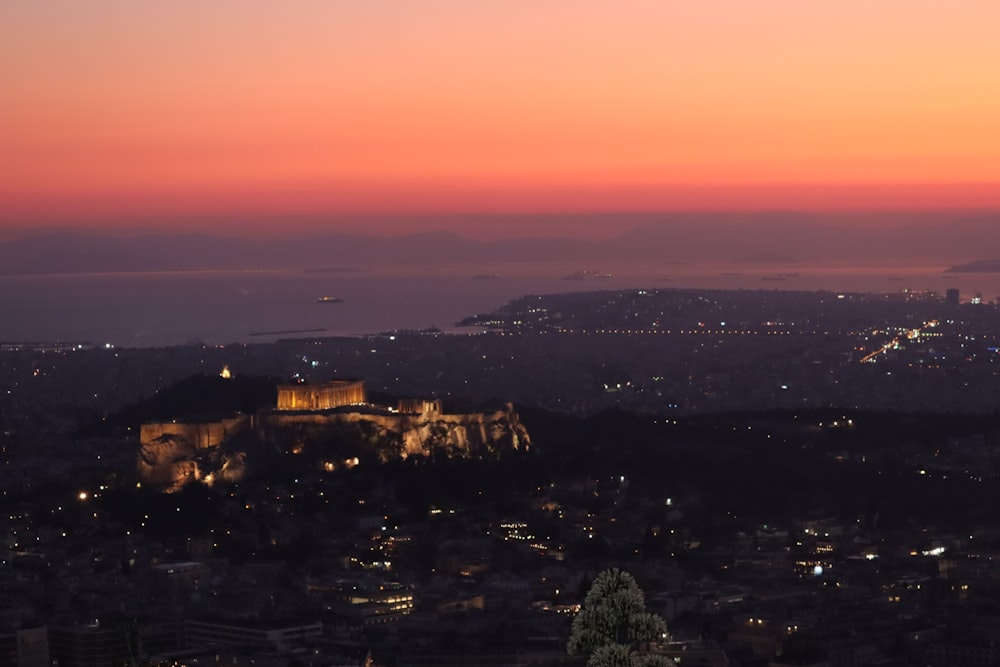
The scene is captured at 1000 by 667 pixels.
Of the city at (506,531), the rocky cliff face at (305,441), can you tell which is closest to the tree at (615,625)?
the city at (506,531)

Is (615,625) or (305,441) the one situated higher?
(615,625)

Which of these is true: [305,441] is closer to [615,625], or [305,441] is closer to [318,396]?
[318,396]

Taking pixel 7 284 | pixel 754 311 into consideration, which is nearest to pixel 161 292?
pixel 7 284

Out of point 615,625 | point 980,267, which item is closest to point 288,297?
point 980,267

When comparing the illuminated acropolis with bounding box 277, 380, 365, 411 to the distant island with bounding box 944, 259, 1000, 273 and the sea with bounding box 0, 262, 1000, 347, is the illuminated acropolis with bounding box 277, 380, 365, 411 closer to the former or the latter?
the sea with bounding box 0, 262, 1000, 347

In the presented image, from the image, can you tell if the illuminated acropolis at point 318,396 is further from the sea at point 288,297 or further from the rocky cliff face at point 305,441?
the sea at point 288,297
